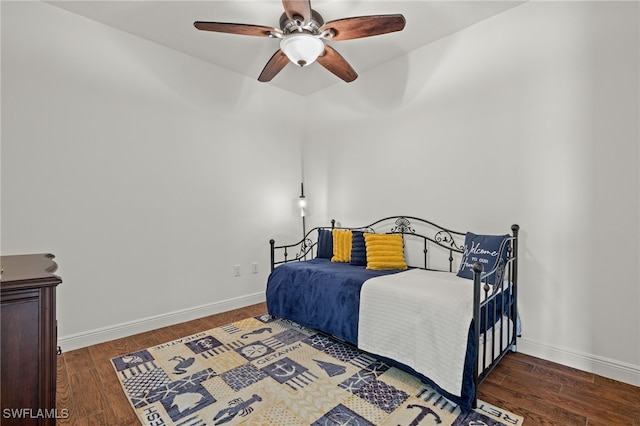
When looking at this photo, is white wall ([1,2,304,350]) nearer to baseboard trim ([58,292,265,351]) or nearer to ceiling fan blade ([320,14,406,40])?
baseboard trim ([58,292,265,351])

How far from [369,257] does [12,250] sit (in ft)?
9.02

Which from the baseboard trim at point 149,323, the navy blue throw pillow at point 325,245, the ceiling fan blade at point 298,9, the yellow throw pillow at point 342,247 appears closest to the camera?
the ceiling fan blade at point 298,9

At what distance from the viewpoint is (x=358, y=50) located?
3.11 m

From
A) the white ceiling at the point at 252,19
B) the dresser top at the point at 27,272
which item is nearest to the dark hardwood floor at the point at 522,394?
the dresser top at the point at 27,272

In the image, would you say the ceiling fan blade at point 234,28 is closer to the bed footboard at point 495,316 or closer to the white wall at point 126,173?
the white wall at point 126,173

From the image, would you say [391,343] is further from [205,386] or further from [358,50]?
[358,50]

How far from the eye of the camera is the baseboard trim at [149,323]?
254 cm

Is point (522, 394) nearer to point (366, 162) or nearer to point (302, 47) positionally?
point (366, 162)

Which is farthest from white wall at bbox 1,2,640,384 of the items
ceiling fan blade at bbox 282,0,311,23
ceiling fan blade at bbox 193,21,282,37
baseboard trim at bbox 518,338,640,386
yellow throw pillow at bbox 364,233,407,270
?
ceiling fan blade at bbox 282,0,311,23

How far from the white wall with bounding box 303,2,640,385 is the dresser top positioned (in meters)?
2.76

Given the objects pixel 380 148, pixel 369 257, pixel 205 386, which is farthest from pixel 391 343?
pixel 380 148

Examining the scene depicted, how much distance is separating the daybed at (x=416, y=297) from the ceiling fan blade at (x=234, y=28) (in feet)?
6.12

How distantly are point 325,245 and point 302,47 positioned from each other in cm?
198

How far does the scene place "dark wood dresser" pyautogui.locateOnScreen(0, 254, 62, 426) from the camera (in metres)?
1.11
